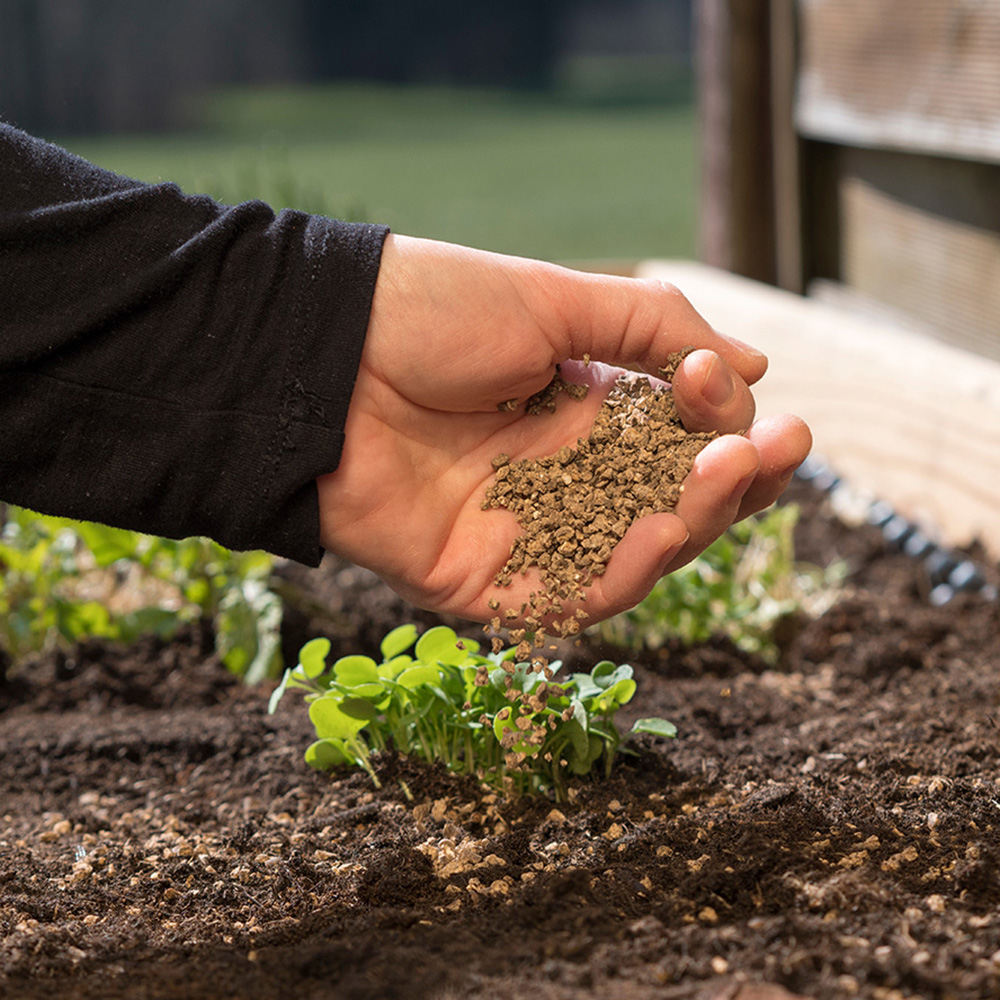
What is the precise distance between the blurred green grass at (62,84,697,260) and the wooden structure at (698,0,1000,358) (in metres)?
1.35

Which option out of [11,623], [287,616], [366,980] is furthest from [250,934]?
[11,623]

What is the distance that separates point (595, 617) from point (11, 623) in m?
1.30

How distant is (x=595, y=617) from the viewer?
1408mm

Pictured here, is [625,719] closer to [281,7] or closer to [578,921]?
[578,921]

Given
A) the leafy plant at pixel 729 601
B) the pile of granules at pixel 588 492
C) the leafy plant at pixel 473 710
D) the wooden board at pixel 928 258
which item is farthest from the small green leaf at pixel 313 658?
the wooden board at pixel 928 258

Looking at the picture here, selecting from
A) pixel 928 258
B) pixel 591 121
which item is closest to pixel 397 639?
pixel 928 258

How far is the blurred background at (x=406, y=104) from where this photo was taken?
33.7ft

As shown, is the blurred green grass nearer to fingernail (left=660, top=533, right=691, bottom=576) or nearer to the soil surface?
the soil surface

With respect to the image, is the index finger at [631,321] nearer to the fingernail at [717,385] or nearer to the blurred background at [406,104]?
the fingernail at [717,385]

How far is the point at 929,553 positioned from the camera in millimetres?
2527

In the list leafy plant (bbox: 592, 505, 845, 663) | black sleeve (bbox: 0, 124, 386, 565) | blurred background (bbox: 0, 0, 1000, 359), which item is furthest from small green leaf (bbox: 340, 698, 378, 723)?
blurred background (bbox: 0, 0, 1000, 359)

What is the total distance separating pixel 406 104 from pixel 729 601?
21.3 meters

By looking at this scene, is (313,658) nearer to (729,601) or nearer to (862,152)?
(729,601)

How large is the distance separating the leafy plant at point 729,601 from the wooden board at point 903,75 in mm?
1069
